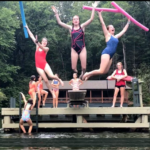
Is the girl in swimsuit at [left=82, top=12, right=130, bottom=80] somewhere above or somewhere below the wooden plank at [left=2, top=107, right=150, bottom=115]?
above

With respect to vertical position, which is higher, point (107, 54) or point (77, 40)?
point (77, 40)

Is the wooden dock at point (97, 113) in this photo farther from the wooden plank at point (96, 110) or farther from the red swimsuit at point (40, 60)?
the red swimsuit at point (40, 60)

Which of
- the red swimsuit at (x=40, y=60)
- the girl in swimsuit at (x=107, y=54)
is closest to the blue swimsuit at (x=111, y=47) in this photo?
the girl in swimsuit at (x=107, y=54)

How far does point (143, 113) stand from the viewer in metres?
11.1

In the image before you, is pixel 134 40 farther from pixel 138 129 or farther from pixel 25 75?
pixel 138 129

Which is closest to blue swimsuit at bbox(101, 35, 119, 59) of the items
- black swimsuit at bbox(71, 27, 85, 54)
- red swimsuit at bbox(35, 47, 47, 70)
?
black swimsuit at bbox(71, 27, 85, 54)

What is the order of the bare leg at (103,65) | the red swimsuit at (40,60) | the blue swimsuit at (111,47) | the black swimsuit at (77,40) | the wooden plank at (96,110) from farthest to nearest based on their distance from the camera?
the wooden plank at (96,110) → the red swimsuit at (40,60) → the black swimsuit at (77,40) → the blue swimsuit at (111,47) → the bare leg at (103,65)

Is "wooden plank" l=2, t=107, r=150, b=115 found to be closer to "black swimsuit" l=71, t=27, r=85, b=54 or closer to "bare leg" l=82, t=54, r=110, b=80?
"bare leg" l=82, t=54, r=110, b=80

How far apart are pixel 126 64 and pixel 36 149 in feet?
106

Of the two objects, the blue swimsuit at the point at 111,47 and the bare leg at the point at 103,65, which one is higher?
the blue swimsuit at the point at 111,47

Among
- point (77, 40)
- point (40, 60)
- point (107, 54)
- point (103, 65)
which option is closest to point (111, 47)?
point (107, 54)

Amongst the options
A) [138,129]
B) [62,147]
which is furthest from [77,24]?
[138,129]

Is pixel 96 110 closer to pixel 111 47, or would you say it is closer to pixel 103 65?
pixel 103 65

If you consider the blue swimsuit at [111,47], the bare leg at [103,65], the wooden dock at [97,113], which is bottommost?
the wooden dock at [97,113]
